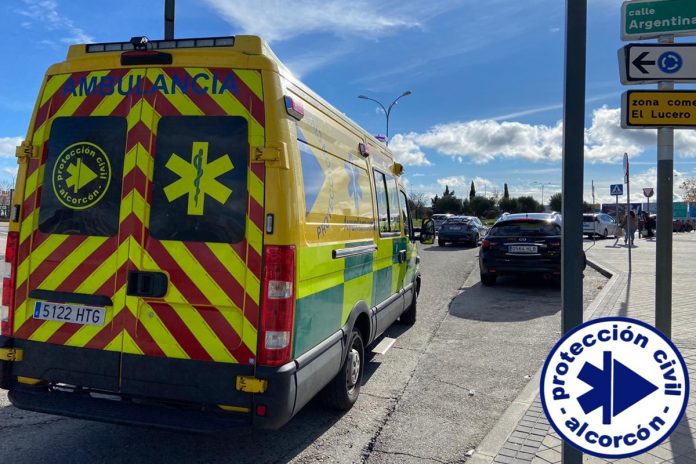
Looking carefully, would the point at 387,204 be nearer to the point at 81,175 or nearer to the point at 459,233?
the point at 81,175

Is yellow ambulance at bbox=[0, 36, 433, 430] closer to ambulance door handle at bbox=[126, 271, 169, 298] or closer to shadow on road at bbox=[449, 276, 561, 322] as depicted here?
ambulance door handle at bbox=[126, 271, 169, 298]

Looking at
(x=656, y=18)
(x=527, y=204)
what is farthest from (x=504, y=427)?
(x=527, y=204)

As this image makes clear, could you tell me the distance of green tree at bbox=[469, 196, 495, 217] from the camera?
3654 inches

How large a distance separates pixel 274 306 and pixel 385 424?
1.65 m

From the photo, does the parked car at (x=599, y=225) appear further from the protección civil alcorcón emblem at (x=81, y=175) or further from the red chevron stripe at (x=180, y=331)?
the protección civil alcorcón emblem at (x=81, y=175)

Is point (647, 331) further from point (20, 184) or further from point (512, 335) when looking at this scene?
point (512, 335)

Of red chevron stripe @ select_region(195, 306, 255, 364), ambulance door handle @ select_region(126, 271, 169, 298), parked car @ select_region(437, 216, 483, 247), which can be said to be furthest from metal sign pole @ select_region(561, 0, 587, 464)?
parked car @ select_region(437, 216, 483, 247)

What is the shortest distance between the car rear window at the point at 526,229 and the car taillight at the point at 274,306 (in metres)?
8.52

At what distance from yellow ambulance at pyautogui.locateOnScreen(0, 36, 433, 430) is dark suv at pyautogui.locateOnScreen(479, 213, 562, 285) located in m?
7.82

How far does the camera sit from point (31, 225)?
346cm

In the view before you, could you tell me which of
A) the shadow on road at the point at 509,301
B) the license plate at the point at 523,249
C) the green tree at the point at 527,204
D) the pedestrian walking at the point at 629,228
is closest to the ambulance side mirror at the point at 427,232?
the shadow on road at the point at 509,301

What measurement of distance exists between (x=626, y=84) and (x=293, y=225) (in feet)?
7.65

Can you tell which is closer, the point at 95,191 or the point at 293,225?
the point at 293,225

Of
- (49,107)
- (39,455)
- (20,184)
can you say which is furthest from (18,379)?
(49,107)
